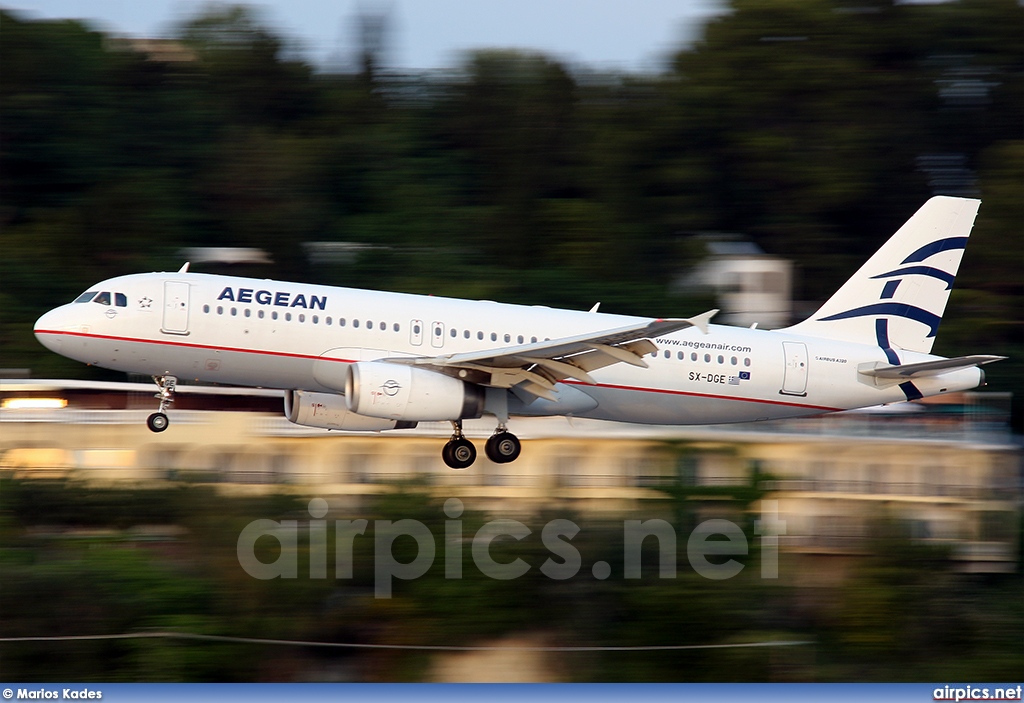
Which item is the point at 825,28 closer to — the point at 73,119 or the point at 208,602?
the point at 73,119

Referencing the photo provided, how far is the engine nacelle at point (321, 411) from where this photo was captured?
29656 mm

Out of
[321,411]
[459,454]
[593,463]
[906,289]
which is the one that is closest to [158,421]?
[321,411]

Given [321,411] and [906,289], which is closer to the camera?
[321,411]

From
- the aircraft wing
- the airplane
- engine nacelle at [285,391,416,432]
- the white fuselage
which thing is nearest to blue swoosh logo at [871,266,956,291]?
the airplane

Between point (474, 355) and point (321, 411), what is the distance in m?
4.25

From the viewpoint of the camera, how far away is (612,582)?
35531mm

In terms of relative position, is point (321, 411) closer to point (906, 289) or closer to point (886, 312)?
point (886, 312)

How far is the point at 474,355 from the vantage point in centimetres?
2742

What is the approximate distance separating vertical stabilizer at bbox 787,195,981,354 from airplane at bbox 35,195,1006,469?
5 centimetres

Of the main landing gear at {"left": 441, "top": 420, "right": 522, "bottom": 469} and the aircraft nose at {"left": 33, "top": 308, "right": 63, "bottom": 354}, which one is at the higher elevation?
the aircraft nose at {"left": 33, "top": 308, "right": 63, "bottom": 354}

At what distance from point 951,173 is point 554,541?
37.6 metres

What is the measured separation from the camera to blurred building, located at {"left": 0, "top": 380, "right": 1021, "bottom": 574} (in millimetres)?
37469

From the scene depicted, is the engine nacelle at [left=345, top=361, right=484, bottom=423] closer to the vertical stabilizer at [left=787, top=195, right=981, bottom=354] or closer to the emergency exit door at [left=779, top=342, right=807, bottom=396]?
the emergency exit door at [left=779, top=342, right=807, bottom=396]

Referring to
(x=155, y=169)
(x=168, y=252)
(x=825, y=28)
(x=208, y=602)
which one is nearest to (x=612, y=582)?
(x=208, y=602)
